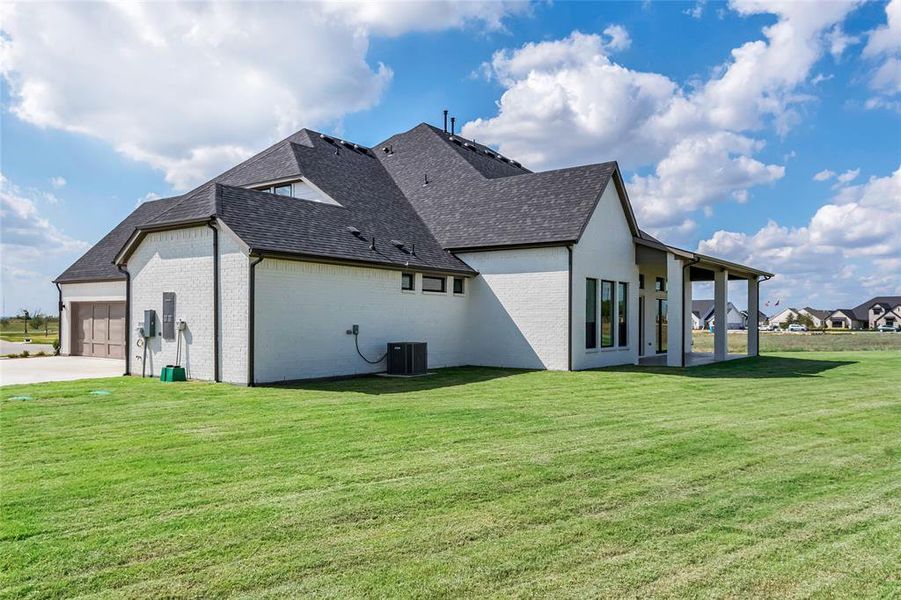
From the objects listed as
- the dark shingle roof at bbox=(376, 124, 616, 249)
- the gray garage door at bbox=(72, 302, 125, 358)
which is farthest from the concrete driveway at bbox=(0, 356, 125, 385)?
the dark shingle roof at bbox=(376, 124, 616, 249)

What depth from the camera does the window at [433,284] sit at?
1845 centimetres

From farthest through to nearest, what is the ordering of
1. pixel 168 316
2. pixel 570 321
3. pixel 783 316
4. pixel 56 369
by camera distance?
pixel 783 316 < pixel 56 369 < pixel 570 321 < pixel 168 316

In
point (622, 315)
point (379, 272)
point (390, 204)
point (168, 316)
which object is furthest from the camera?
point (390, 204)

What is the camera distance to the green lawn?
3.77 meters

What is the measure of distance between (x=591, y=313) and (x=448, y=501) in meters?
14.6

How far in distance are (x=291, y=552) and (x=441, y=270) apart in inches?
572

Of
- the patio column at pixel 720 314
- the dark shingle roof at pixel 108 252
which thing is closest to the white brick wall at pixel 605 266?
the patio column at pixel 720 314

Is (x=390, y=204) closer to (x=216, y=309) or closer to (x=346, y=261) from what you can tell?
(x=346, y=261)

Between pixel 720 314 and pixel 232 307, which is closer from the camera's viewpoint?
pixel 232 307

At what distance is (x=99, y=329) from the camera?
77.8 ft

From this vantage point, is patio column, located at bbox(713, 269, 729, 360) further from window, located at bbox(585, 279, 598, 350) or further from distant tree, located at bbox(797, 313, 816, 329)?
distant tree, located at bbox(797, 313, 816, 329)

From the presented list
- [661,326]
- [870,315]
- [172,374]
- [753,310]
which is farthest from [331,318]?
[870,315]

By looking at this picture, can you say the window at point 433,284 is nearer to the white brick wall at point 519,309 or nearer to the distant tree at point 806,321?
the white brick wall at point 519,309

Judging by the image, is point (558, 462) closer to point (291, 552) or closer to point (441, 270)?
point (291, 552)
